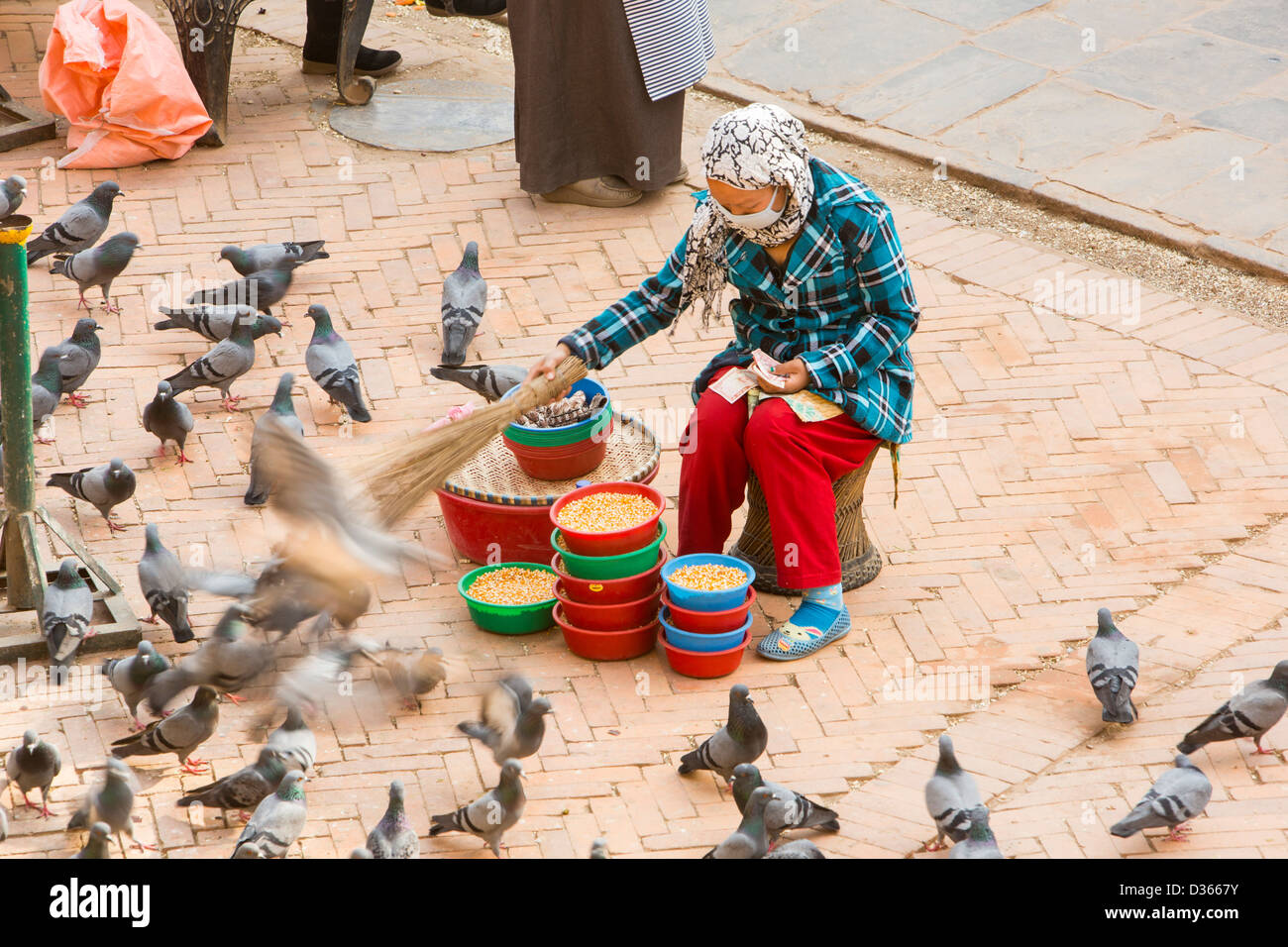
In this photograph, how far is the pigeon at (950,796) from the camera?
427cm

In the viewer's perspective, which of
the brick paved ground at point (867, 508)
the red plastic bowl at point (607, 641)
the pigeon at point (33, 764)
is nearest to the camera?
the pigeon at point (33, 764)

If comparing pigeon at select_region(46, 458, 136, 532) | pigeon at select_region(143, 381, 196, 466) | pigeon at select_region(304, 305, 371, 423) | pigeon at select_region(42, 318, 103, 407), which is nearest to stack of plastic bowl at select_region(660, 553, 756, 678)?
pigeon at select_region(304, 305, 371, 423)

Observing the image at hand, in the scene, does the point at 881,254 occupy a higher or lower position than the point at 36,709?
higher

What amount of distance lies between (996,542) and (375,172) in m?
4.29

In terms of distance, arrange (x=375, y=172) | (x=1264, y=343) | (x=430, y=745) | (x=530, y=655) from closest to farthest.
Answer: (x=430, y=745)
(x=530, y=655)
(x=1264, y=343)
(x=375, y=172)

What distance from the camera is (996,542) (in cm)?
586

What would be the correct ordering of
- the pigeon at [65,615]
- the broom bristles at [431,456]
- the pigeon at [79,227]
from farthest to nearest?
the pigeon at [79,227], the pigeon at [65,615], the broom bristles at [431,456]

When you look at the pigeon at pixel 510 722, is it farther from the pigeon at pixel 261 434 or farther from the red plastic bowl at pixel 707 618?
the pigeon at pixel 261 434

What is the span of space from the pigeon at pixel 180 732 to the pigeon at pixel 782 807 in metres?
1.58

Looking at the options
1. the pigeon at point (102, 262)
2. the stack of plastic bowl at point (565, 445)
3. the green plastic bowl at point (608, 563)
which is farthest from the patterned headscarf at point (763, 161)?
the pigeon at point (102, 262)

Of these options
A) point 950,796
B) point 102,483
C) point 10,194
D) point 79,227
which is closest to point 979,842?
point 950,796

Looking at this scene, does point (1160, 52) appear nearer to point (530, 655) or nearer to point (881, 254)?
point (881, 254)

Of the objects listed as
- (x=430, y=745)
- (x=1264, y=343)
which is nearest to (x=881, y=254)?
(x=430, y=745)

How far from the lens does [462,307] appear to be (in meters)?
6.78
